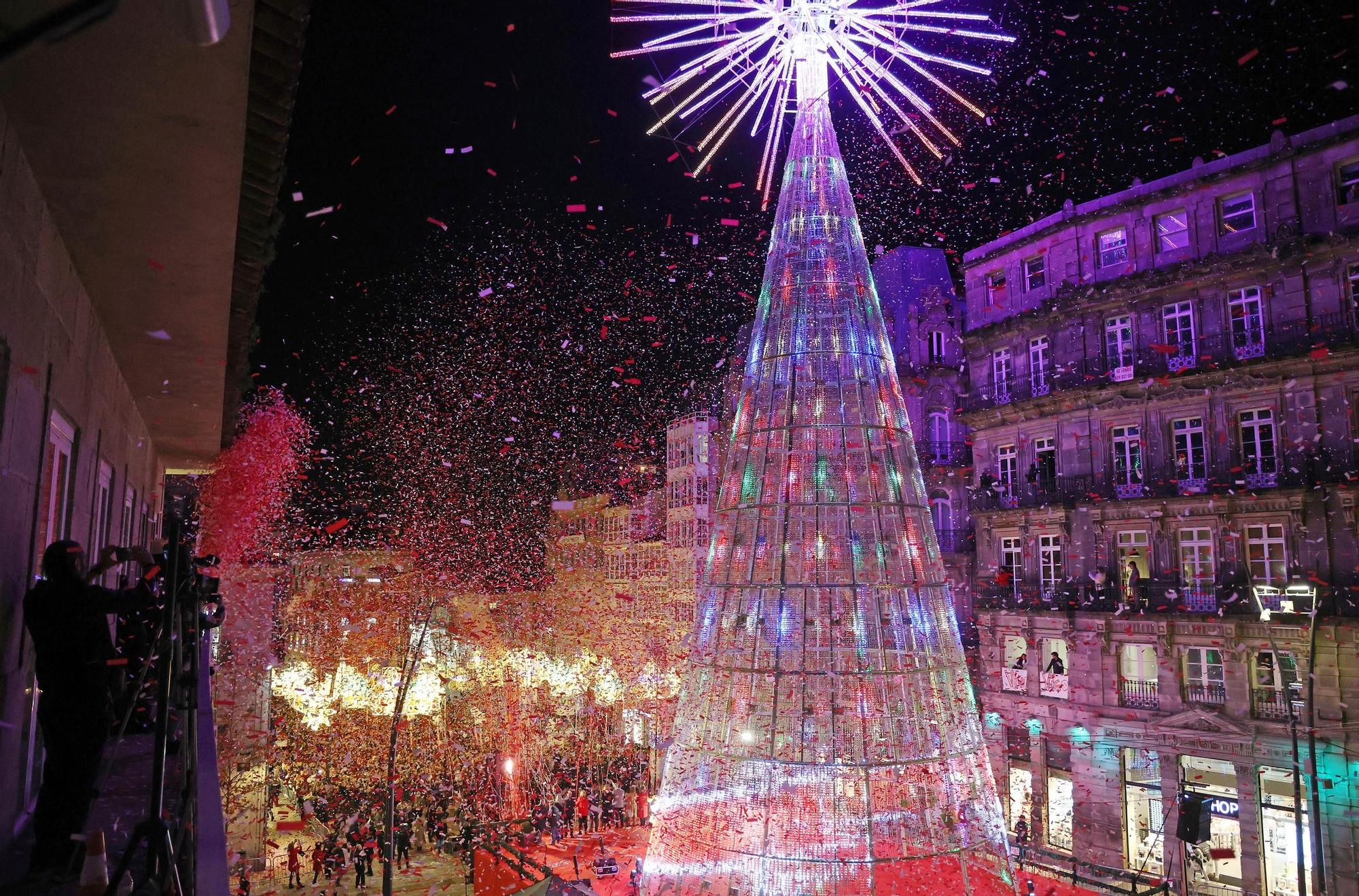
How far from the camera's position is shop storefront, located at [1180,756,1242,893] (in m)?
21.2

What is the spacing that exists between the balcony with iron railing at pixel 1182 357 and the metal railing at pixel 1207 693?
796 centimetres

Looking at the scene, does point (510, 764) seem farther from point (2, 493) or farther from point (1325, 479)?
point (2, 493)

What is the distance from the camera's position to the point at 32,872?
15.4 ft

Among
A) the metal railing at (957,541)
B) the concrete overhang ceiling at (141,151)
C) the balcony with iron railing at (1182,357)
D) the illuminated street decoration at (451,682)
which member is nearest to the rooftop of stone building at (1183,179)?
the balcony with iron railing at (1182,357)

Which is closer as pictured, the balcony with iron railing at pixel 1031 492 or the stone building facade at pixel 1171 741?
the stone building facade at pixel 1171 741

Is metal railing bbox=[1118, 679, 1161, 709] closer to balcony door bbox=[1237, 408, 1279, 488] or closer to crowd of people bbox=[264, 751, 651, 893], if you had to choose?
balcony door bbox=[1237, 408, 1279, 488]

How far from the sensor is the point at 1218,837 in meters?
21.6

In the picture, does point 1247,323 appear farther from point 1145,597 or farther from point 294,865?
point 294,865

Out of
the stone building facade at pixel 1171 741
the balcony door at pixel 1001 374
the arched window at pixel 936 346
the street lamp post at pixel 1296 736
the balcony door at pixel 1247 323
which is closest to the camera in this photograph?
the street lamp post at pixel 1296 736

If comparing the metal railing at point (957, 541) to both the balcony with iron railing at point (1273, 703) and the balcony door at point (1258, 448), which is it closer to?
the balcony door at point (1258, 448)

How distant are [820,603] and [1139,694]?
51.3 feet

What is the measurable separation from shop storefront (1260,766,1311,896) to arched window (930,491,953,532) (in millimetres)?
13394

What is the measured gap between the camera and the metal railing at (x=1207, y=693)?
22.1 meters

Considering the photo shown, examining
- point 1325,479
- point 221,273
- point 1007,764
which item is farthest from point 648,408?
point 221,273
